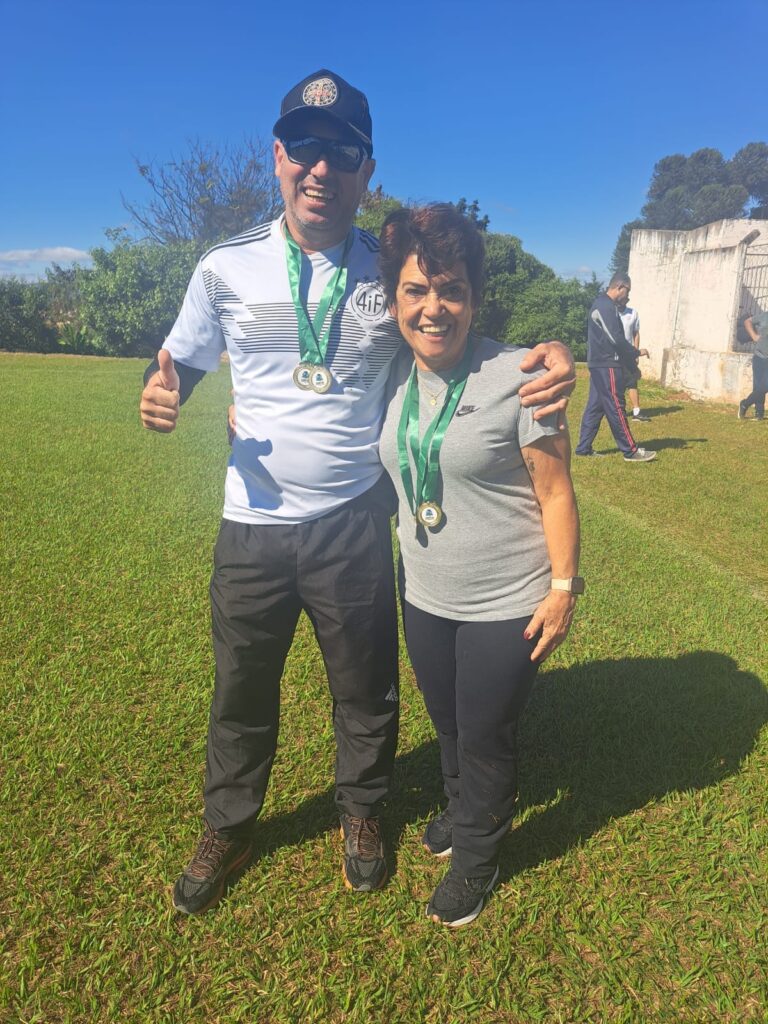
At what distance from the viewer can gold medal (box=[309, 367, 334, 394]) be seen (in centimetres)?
221

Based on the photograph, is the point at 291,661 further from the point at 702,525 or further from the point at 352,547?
the point at 702,525

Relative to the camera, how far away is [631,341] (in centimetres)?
1143

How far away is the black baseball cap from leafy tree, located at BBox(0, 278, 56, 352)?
94.1ft

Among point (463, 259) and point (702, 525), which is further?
point (702, 525)

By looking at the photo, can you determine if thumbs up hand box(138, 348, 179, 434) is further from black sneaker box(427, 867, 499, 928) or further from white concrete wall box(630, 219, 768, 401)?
white concrete wall box(630, 219, 768, 401)

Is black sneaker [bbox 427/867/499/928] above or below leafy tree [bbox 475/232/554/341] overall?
below

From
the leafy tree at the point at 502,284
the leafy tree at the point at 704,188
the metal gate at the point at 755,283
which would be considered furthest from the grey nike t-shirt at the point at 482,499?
the leafy tree at the point at 704,188

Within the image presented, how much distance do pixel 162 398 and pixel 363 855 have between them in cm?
169

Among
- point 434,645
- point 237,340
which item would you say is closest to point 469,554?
point 434,645

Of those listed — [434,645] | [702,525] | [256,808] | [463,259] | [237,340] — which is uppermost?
[463,259]

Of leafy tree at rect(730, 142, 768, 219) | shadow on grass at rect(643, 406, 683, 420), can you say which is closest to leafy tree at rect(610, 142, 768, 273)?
leafy tree at rect(730, 142, 768, 219)

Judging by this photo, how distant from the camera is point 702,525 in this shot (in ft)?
22.1

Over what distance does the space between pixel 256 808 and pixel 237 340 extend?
1548 millimetres

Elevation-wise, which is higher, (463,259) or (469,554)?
(463,259)
